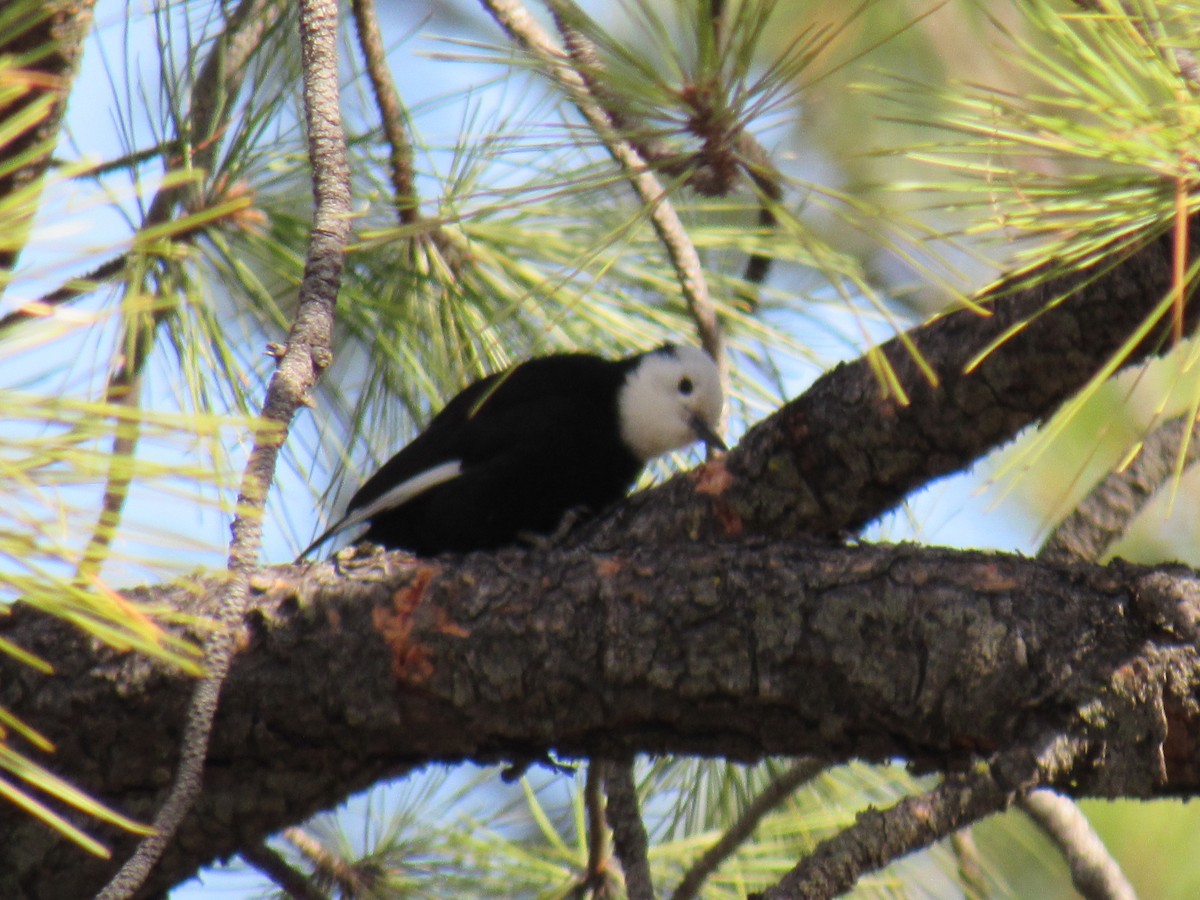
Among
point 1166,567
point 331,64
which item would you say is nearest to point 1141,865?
point 1166,567

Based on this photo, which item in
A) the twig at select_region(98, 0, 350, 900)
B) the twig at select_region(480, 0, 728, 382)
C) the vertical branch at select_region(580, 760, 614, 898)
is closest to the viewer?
the twig at select_region(98, 0, 350, 900)

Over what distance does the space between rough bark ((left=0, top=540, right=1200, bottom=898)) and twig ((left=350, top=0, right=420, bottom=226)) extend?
2.22 feet

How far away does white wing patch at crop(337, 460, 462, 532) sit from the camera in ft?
7.40

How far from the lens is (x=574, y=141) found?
160cm

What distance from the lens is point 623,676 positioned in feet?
4.78

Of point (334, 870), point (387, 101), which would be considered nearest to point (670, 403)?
point (387, 101)

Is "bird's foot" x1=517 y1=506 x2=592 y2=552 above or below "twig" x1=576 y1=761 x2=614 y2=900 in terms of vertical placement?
above

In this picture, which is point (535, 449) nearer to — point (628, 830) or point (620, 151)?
point (620, 151)

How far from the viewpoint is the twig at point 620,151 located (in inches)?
60.9

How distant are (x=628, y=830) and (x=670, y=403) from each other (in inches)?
47.7

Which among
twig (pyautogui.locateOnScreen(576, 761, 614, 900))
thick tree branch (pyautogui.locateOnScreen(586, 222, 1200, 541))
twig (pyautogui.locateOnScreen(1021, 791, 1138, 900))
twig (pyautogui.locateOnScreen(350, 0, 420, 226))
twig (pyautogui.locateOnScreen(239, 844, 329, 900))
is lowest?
twig (pyautogui.locateOnScreen(1021, 791, 1138, 900))

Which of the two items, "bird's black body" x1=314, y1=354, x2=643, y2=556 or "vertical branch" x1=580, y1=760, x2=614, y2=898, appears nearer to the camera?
"vertical branch" x1=580, y1=760, x2=614, y2=898

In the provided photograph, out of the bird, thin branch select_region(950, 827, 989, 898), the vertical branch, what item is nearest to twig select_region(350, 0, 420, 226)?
the bird

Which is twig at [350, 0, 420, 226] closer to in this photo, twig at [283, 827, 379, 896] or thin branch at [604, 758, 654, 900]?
thin branch at [604, 758, 654, 900]
